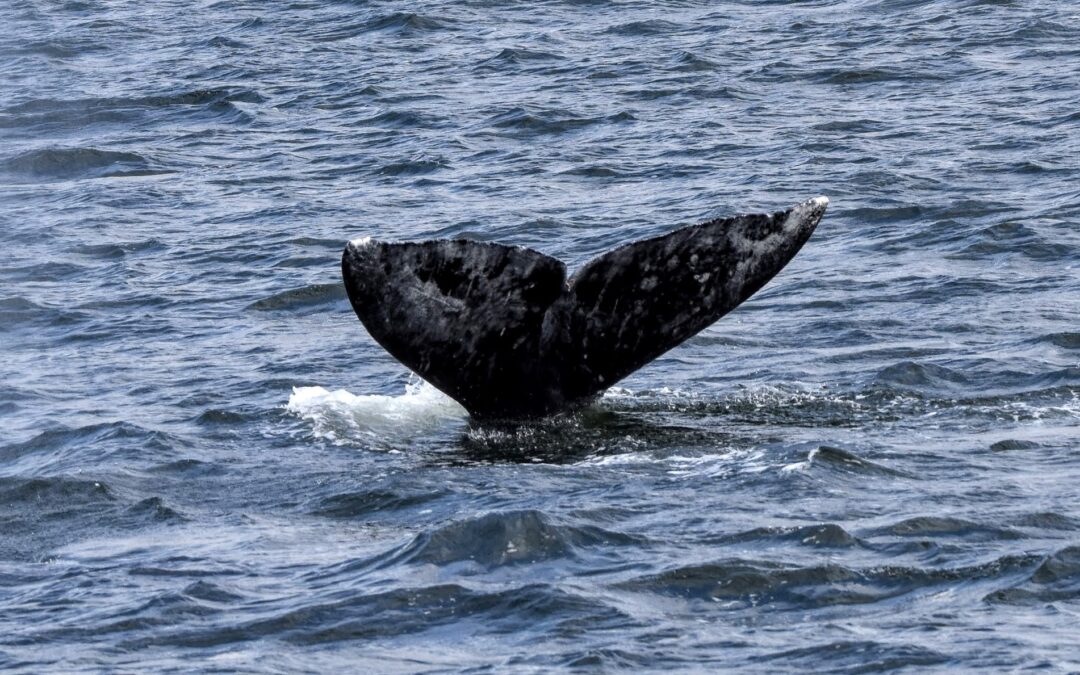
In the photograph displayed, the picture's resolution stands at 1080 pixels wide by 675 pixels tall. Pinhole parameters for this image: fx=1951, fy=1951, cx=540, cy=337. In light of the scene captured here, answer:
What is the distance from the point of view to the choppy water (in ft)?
23.7

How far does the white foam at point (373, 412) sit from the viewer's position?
1016 centimetres

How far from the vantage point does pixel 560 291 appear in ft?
30.1

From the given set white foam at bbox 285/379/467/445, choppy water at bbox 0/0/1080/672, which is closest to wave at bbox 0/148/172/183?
choppy water at bbox 0/0/1080/672

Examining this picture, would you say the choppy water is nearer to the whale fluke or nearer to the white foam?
the white foam

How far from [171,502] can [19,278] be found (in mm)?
6589

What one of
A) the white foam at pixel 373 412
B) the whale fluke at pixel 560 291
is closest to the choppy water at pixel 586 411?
the white foam at pixel 373 412

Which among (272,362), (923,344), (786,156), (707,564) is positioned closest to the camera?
(707,564)

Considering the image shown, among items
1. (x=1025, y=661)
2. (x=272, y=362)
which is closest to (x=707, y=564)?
(x=1025, y=661)

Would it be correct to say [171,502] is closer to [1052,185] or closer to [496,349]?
[496,349]

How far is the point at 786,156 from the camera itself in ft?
58.0

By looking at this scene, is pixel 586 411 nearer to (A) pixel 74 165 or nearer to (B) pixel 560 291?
(B) pixel 560 291

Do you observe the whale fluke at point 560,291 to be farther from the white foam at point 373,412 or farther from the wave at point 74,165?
the wave at point 74,165

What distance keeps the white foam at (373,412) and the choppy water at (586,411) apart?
0.04 metres

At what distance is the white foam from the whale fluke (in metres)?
0.97
